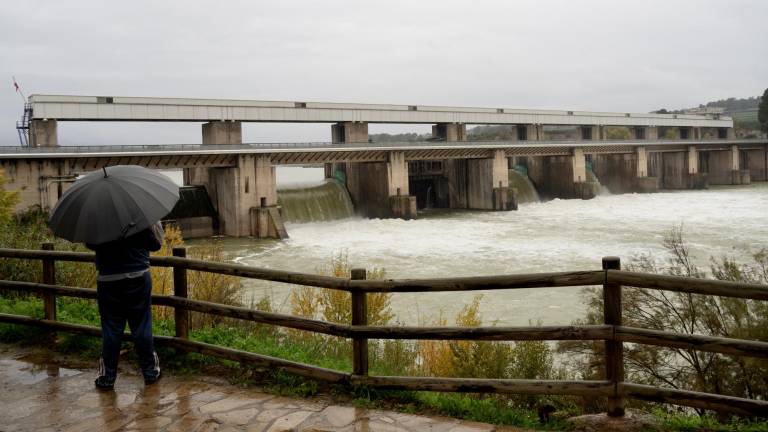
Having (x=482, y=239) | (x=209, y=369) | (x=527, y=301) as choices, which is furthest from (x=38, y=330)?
(x=482, y=239)

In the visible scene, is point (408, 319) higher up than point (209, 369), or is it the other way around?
point (209, 369)

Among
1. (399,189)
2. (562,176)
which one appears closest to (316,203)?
(399,189)

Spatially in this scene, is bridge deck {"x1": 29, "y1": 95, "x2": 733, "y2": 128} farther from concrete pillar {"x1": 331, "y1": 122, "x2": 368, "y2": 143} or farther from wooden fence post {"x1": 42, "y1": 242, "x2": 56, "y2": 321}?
wooden fence post {"x1": 42, "y1": 242, "x2": 56, "y2": 321}

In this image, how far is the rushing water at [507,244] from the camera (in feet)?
60.0

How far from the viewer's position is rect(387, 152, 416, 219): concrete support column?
143 feet

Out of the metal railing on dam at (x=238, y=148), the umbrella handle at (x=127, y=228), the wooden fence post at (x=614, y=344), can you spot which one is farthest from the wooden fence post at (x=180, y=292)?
the metal railing on dam at (x=238, y=148)

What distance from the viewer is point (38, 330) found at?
771 centimetres

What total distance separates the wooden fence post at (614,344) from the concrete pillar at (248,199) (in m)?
31.1

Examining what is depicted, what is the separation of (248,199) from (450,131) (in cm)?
2254

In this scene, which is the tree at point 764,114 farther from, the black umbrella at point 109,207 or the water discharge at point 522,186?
the black umbrella at point 109,207

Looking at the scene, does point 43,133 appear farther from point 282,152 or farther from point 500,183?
point 500,183

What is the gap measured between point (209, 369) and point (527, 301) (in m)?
13.0

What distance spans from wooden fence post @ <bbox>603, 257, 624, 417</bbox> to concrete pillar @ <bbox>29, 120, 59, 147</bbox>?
116 ft

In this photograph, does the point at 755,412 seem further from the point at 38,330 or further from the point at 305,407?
the point at 38,330
